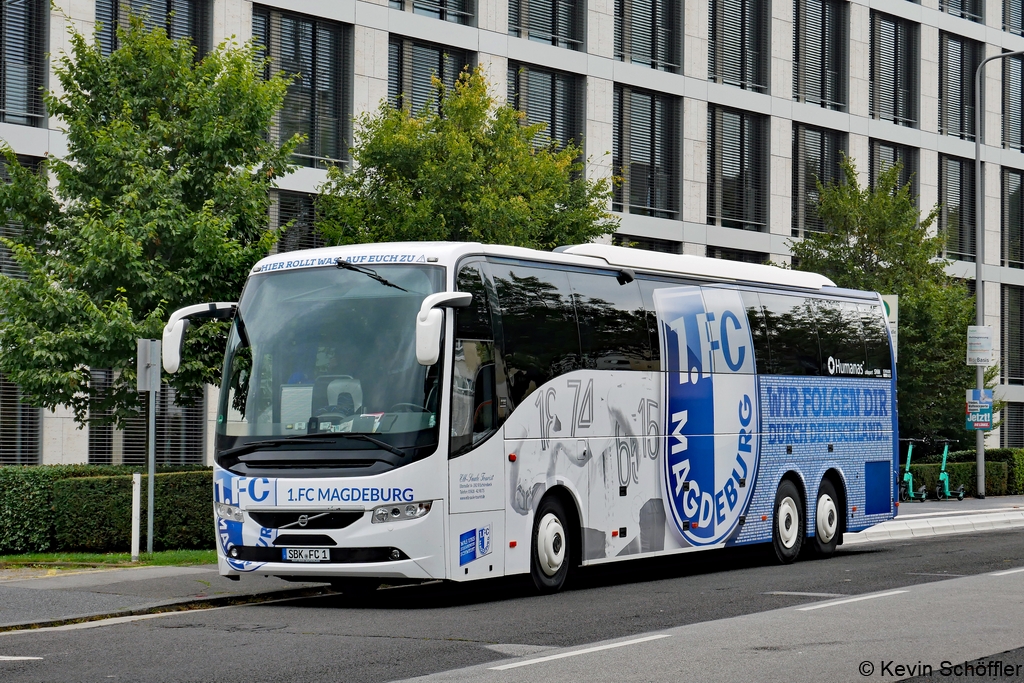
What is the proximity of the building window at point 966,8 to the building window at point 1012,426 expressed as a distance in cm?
1243

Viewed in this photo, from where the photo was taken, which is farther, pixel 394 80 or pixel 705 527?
pixel 394 80

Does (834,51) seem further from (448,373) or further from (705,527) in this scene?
(448,373)

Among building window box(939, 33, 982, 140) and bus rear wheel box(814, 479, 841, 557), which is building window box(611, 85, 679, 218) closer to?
building window box(939, 33, 982, 140)

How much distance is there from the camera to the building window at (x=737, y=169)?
38312 mm

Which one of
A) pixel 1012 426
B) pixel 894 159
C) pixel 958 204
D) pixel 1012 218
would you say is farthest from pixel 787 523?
pixel 1012 218

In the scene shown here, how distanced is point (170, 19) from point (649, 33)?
13956 mm

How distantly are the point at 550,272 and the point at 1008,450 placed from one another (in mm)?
28831

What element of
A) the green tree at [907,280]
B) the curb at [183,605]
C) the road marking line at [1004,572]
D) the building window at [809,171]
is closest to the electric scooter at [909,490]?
the green tree at [907,280]

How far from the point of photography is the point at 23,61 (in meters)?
25.8

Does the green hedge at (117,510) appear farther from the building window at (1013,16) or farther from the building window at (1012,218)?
the building window at (1013,16)

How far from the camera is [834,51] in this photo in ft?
138

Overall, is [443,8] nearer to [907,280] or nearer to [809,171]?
[907,280]

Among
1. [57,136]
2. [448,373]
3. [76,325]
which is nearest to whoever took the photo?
[448,373]

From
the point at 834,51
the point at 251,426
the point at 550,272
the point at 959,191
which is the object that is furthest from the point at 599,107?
the point at 251,426
